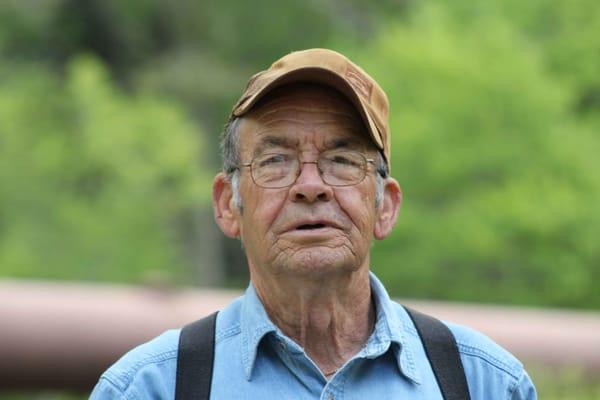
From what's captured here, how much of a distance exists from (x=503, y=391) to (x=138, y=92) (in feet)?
101

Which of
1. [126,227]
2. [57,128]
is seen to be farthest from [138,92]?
[126,227]

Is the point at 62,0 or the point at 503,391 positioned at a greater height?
the point at 62,0

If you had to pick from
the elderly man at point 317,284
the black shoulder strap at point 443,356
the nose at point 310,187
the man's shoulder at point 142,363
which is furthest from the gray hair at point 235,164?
the man's shoulder at point 142,363

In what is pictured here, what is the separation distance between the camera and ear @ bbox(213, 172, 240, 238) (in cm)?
307

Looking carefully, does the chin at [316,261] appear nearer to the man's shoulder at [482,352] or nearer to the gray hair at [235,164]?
the gray hair at [235,164]

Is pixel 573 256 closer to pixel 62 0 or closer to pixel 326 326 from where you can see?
pixel 62 0

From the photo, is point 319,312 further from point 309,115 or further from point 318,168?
point 309,115

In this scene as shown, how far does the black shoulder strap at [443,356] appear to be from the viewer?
281cm

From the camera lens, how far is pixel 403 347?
2842 millimetres

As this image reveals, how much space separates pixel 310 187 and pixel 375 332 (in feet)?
1.20

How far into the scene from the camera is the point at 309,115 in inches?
113

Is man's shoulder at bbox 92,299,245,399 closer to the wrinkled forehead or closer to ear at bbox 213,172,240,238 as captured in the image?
ear at bbox 213,172,240,238

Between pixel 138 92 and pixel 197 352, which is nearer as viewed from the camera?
pixel 197 352

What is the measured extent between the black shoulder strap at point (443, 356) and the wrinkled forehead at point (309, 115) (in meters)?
0.44
